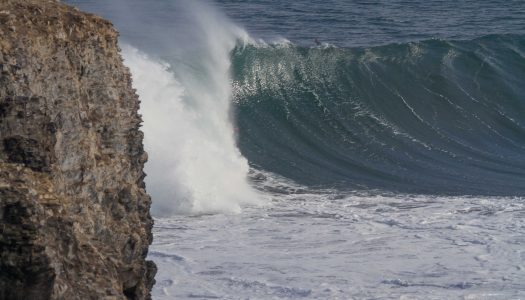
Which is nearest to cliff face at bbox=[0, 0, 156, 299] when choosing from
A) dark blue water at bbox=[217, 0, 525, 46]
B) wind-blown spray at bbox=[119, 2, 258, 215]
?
wind-blown spray at bbox=[119, 2, 258, 215]

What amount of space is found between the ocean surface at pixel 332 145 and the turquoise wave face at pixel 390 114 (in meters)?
0.06

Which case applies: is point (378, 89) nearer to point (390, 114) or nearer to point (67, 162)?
point (390, 114)

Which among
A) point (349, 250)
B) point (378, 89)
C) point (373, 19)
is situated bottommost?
point (349, 250)

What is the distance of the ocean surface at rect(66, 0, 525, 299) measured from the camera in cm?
1428

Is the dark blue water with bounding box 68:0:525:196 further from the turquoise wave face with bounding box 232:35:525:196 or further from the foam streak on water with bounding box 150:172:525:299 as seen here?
the foam streak on water with bounding box 150:172:525:299

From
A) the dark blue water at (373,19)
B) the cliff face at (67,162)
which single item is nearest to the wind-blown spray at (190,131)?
the dark blue water at (373,19)

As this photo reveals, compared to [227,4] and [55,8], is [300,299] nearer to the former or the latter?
[55,8]

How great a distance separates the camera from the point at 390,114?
85.2ft

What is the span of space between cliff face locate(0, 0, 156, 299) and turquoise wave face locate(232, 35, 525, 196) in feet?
38.3

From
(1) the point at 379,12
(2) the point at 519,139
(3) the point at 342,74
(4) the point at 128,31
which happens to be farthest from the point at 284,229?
(1) the point at 379,12

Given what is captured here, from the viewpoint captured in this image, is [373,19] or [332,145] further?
Answer: [373,19]

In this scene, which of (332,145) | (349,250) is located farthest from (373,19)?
(349,250)

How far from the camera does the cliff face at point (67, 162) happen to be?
624cm

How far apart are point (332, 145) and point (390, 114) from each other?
2.80m
